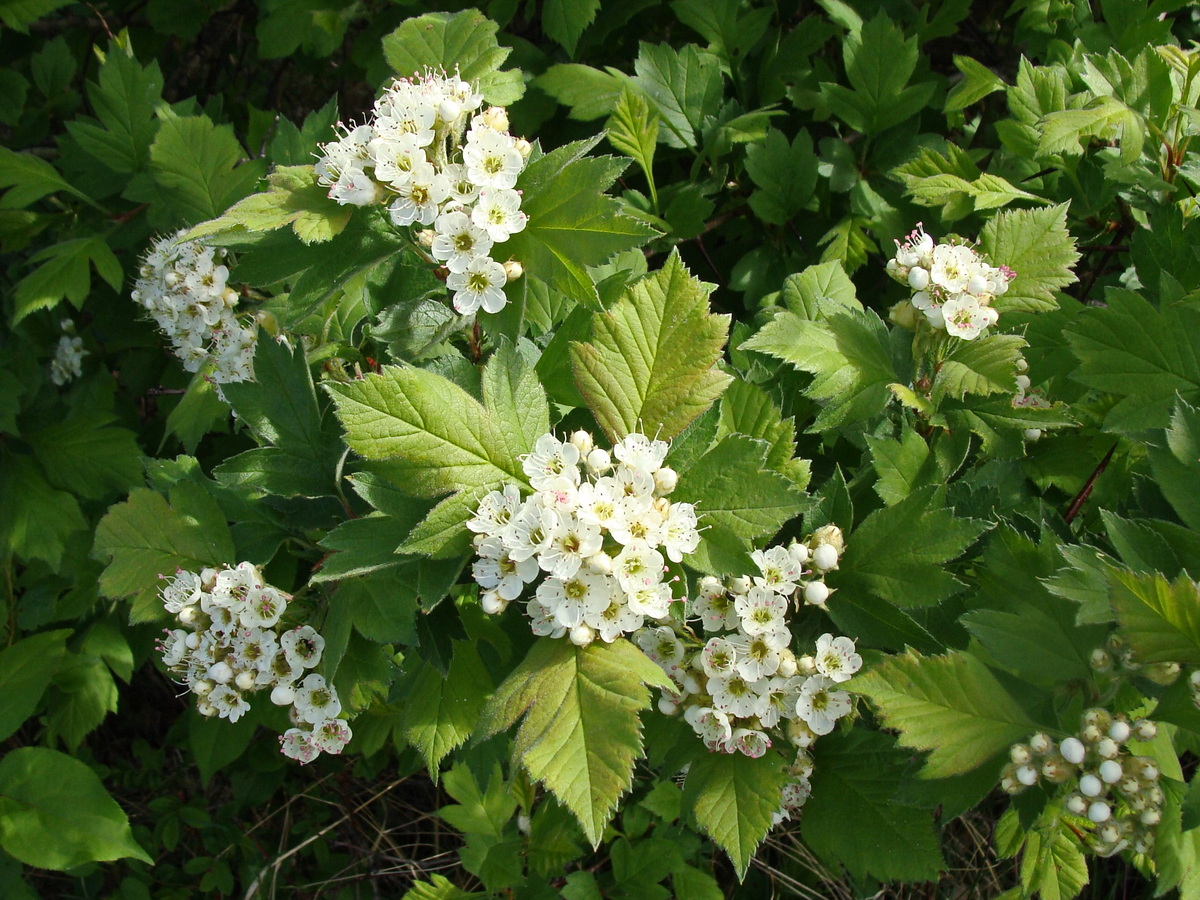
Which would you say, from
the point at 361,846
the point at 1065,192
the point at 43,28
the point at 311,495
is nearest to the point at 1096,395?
the point at 1065,192

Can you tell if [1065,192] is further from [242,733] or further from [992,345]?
[242,733]

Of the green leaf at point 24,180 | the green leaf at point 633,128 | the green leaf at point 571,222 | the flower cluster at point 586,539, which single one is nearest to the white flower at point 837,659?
the flower cluster at point 586,539

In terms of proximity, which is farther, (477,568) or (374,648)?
(374,648)

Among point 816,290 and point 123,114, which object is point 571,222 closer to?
point 816,290

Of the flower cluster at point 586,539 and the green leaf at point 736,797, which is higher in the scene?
the flower cluster at point 586,539

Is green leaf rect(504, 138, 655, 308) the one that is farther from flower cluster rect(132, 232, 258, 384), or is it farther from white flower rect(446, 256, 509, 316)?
flower cluster rect(132, 232, 258, 384)

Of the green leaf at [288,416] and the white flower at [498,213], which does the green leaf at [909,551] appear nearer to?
the white flower at [498,213]
